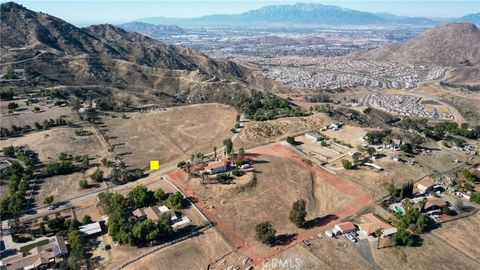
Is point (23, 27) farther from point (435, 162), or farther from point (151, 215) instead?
point (435, 162)

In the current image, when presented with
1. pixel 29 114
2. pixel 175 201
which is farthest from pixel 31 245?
pixel 29 114

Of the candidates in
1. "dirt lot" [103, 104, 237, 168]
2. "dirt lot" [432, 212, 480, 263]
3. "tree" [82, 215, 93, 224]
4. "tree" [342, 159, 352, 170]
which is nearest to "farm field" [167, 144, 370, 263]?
"tree" [342, 159, 352, 170]

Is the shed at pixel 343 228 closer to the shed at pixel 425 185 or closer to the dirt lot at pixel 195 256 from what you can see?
the dirt lot at pixel 195 256

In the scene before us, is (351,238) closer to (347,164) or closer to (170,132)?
(347,164)

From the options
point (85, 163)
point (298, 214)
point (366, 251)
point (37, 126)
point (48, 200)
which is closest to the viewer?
point (366, 251)

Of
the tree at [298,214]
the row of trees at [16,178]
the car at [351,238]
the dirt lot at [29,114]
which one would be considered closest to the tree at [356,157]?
the tree at [298,214]

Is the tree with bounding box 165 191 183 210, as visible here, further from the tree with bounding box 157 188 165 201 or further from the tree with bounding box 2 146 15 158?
the tree with bounding box 2 146 15 158
